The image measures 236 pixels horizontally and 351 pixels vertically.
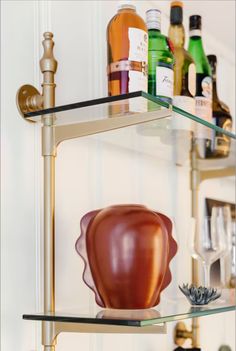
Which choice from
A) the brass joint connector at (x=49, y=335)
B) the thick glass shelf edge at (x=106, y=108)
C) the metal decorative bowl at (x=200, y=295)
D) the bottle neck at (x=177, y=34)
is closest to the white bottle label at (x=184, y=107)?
the thick glass shelf edge at (x=106, y=108)

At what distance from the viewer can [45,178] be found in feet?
3.75

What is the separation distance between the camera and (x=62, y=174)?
4.15 ft

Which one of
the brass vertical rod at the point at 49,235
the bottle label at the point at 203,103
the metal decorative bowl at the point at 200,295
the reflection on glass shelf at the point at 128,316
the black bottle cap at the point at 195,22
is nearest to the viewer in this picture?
the reflection on glass shelf at the point at 128,316

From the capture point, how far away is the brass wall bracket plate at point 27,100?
1160mm

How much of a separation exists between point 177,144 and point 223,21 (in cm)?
50

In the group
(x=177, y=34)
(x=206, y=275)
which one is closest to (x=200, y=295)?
(x=206, y=275)

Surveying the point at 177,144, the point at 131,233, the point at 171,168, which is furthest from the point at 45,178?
the point at 171,168

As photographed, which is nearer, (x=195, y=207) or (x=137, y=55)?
(x=137, y=55)

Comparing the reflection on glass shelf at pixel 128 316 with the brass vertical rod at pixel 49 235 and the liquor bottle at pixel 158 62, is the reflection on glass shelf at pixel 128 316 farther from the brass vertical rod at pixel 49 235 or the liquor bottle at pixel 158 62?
the liquor bottle at pixel 158 62

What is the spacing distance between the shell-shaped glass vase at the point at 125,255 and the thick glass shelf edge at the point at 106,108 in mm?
173

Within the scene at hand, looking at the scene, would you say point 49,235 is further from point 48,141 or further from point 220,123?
point 220,123

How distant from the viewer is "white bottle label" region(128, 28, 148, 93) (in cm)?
113

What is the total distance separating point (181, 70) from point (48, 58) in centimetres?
38

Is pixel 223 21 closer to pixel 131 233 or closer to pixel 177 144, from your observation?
pixel 177 144
